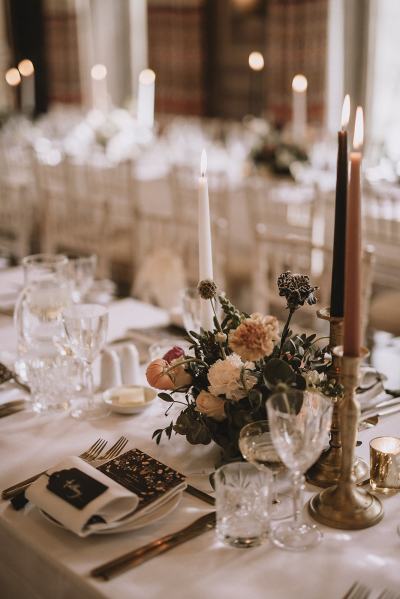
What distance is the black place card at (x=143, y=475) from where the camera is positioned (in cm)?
129

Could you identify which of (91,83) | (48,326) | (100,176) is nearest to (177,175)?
(100,176)

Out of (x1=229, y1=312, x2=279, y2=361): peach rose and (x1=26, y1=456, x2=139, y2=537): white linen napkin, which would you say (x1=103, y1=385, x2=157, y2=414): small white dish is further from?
(x1=229, y1=312, x2=279, y2=361): peach rose

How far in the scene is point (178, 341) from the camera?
2.08 metres

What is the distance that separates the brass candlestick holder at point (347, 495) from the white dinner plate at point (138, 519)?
23cm

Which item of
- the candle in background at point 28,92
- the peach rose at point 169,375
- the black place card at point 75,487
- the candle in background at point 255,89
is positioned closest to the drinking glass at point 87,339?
the peach rose at point 169,375

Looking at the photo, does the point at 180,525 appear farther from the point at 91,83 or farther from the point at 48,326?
the point at 91,83

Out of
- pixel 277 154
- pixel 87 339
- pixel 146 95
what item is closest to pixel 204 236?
pixel 87 339

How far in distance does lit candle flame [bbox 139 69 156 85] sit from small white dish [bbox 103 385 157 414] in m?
7.66

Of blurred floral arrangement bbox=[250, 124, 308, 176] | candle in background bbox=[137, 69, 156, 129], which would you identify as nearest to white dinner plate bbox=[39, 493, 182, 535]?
blurred floral arrangement bbox=[250, 124, 308, 176]

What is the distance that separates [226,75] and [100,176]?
3476mm

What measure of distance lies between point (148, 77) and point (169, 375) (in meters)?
8.07

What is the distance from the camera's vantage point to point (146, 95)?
31.2 feet

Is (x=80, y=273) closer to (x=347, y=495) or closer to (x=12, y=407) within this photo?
(x=12, y=407)

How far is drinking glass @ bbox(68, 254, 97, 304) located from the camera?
2.45m
